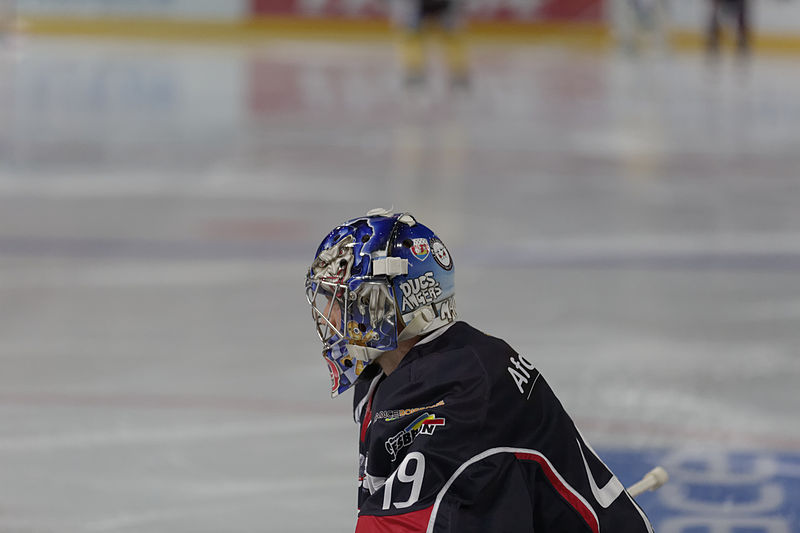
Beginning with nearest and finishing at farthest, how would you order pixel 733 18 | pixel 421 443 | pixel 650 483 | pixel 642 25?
pixel 421 443 → pixel 650 483 → pixel 733 18 → pixel 642 25

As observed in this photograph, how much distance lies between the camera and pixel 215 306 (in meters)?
4.80

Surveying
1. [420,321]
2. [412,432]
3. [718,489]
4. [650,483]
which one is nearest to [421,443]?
[412,432]

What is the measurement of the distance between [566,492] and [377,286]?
39 cm

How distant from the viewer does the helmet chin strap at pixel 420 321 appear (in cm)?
180

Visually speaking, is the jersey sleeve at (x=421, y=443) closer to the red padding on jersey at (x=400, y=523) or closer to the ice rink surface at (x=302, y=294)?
the red padding on jersey at (x=400, y=523)

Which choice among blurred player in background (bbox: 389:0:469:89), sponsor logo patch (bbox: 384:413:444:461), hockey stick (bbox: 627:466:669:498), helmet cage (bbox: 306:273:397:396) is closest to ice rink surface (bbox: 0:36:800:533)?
hockey stick (bbox: 627:466:669:498)

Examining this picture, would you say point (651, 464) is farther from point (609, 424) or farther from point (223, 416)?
point (223, 416)

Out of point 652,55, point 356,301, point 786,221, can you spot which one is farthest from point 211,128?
point 652,55

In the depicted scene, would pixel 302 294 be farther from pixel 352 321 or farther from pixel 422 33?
pixel 422 33

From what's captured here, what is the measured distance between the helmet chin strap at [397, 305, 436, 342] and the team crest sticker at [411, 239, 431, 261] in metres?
0.07

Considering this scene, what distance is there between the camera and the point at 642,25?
18109mm

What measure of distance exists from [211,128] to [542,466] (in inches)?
336

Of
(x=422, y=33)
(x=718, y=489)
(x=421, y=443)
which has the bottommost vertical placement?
(x=718, y=489)

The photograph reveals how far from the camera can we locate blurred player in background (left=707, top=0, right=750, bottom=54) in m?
17.4
